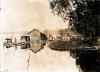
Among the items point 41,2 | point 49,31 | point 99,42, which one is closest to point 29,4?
point 41,2

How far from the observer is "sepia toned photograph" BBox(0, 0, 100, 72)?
19.1ft

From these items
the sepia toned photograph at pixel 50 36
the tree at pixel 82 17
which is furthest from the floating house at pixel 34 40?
the tree at pixel 82 17

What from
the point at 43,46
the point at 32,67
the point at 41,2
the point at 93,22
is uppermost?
the point at 41,2

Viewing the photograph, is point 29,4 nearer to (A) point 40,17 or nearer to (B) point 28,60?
(A) point 40,17

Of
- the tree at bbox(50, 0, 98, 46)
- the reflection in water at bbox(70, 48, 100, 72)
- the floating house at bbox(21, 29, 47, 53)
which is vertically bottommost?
the reflection in water at bbox(70, 48, 100, 72)

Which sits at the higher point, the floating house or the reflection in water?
the floating house

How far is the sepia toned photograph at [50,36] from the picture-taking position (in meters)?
5.84

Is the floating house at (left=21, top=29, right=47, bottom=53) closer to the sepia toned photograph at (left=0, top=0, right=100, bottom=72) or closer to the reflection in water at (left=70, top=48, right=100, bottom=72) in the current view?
the sepia toned photograph at (left=0, top=0, right=100, bottom=72)

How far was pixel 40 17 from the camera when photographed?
602 centimetres

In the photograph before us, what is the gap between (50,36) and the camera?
598 centimetres

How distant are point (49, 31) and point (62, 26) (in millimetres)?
250

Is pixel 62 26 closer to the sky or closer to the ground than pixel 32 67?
closer to the sky

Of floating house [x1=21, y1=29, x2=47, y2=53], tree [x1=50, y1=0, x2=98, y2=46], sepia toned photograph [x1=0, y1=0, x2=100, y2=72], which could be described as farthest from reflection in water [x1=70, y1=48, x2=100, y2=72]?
floating house [x1=21, y1=29, x2=47, y2=53]

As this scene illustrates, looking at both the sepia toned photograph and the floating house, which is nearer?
the sepia toned photograph
